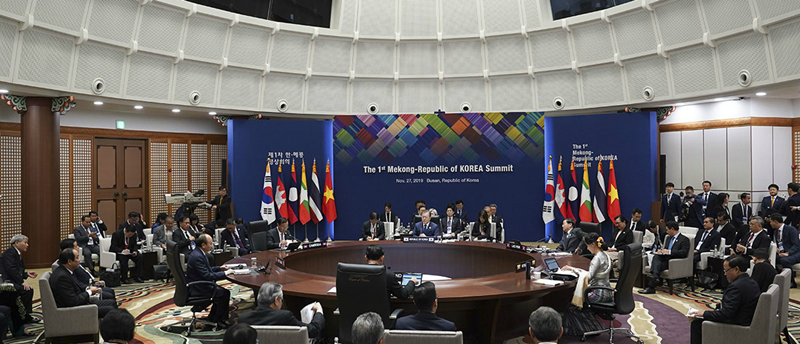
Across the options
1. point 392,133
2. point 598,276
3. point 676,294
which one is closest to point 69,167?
point 392,133

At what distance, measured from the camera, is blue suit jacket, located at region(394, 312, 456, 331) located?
4.11m

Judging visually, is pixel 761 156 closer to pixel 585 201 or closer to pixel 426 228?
pixel 585 201

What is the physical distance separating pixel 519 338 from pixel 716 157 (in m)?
9.63

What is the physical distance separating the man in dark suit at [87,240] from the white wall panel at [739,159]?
1345 cm

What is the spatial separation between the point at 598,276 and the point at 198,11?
915 cm

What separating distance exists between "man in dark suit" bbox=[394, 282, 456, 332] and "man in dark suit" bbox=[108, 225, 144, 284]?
655 centimetres

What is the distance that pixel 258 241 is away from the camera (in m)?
9.56

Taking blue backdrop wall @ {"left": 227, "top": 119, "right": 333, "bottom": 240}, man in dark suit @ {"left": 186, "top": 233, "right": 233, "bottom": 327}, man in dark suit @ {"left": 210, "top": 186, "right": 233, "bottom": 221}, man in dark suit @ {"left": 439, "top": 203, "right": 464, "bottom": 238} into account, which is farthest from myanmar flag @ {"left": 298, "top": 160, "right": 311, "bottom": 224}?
man in dark suit @ {"left": 186, "top": 233, "right": 233, "bottom": 327}

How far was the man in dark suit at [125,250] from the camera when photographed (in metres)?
9.00

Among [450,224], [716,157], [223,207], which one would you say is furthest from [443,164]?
[716,157]

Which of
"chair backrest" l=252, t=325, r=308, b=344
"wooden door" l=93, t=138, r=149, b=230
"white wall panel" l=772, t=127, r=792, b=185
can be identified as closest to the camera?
"chair backrest" l=252, t=325, r=308, b=344

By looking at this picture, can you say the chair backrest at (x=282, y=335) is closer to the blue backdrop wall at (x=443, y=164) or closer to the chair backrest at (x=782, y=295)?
the chair backrest at (x=782, y=295)

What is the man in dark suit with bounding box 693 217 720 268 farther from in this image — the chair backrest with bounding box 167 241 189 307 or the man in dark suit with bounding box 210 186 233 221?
the man in dark suit with bounding box 210 186 233 221

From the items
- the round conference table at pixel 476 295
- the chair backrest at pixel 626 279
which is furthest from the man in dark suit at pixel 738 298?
the round conference table at pixel 476 295
